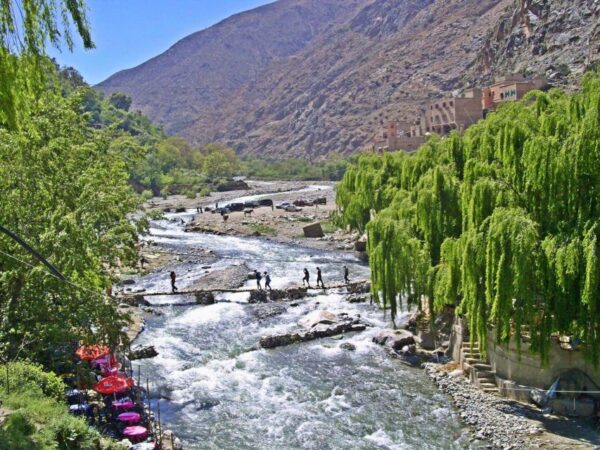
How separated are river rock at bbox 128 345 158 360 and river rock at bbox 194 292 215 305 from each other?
29.6 ft

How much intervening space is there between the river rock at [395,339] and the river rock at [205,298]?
11658 mm

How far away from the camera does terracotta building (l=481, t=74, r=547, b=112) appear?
87.6 meters

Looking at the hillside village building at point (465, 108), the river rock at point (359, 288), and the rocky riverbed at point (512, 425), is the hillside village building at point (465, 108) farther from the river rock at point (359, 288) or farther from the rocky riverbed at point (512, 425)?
the rocky riverbed at point (512, 425)

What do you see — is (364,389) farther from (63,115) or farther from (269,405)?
(63,115)

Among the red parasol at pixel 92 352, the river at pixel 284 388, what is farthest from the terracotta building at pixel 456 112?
the red parasol at pixel 92 352

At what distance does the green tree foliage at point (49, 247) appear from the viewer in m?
16.2

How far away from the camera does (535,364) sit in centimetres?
1881

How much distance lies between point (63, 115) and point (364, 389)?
46.1ft

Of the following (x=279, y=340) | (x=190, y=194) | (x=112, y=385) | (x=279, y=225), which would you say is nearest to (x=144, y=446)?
(x=112, y=385)

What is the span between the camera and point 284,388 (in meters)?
22.2

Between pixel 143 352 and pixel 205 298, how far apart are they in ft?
31.7

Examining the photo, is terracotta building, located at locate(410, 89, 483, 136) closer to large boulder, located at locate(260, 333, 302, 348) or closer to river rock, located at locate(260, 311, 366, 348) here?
river rock, located at locate(260, 311, 366, 348)

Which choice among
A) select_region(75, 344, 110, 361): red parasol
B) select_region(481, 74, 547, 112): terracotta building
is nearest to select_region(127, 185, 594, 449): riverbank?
select_region(75, 344, 110, 361): red parasol

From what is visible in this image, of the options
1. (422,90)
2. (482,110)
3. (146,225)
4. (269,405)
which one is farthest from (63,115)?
(422,90)
